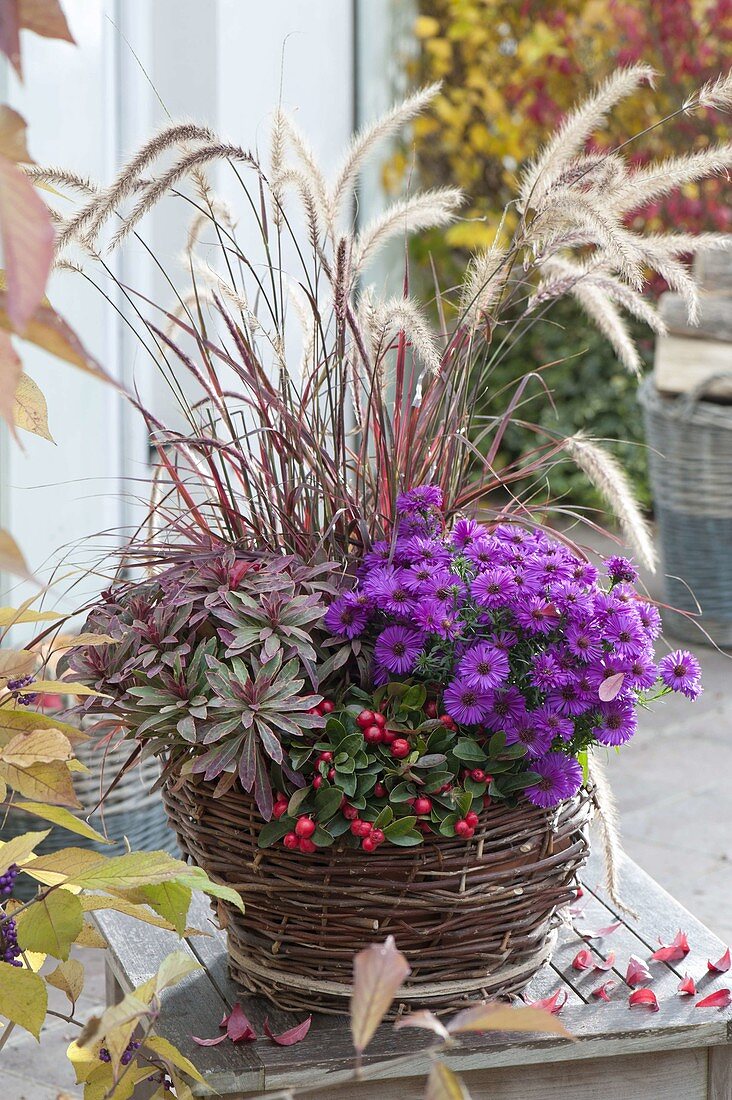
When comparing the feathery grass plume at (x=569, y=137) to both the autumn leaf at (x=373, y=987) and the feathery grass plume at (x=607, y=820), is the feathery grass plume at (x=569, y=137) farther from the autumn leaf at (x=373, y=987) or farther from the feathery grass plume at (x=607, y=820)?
the autumn leaf at (x=373, y=987)

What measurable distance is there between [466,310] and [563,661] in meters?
0.34

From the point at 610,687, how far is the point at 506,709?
0.09m

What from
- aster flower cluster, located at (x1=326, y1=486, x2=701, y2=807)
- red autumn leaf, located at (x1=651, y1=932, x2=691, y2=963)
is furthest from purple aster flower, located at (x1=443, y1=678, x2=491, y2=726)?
red autumn leaf, located at (x1=651, y1=932, x2=691, y2=963)

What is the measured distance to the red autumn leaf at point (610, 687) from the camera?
3.18ft

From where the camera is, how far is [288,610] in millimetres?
999

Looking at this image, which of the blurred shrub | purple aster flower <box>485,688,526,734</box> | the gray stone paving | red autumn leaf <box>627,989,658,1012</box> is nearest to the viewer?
purple aster flower <box>485,688,526,734</box>

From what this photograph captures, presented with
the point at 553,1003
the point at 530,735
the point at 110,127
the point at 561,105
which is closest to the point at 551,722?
the point at 530,735

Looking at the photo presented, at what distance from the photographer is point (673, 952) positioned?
1204 millimetres

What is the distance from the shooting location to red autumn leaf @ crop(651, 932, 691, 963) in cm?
120

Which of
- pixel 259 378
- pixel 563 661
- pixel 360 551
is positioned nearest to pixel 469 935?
pixel 563 661

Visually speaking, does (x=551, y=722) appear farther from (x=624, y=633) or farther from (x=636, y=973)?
(x=636, y=973)

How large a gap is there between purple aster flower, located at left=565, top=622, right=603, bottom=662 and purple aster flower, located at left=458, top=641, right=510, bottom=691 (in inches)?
2.1

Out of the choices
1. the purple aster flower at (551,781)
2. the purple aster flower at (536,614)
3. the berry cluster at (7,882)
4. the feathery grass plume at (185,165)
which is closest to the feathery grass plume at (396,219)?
the feathery grass plume at (185,165)

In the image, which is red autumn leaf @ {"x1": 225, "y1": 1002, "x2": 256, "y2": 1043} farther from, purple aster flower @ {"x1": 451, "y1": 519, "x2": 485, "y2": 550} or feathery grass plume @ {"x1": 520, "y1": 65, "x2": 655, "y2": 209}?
feathery grass plume @ {"x1": 520, "y1": 65, "x2": 655, "y2": 209}
